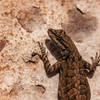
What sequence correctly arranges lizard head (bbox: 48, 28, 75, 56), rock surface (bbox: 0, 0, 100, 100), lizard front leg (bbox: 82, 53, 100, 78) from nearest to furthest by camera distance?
1. rock surface (bbox: 0, 0, 100, 100)
2. lizard head (bbox: 48, 28, 75, 56)
3. lizard front leg (bbox: 82, 53, 100, 78)

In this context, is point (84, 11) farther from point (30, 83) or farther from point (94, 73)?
point (30, 83)

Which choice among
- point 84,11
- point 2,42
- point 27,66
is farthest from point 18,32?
point 84,11

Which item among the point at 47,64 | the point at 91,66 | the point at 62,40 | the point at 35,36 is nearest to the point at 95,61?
the point at 91,66

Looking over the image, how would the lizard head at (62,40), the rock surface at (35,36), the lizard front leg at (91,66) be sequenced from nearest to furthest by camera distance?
the rock surface at (35,36), the lizard head at (62,40), the lizard front leg at (91,66)

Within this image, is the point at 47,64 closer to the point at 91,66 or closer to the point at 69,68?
the point at 69,68

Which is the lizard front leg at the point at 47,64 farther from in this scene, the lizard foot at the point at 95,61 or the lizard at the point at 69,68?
the lizard foot at the point at 95,61

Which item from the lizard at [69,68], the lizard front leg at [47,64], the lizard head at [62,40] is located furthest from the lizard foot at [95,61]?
the lizard front leg at [47,64]

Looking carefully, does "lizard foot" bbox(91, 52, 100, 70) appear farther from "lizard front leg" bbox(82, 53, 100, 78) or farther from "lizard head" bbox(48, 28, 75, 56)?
"lizard head" bbox(48, 28, 75, 56)

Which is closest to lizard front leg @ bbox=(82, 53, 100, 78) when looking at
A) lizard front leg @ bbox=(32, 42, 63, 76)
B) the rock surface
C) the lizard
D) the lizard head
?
the lizard
